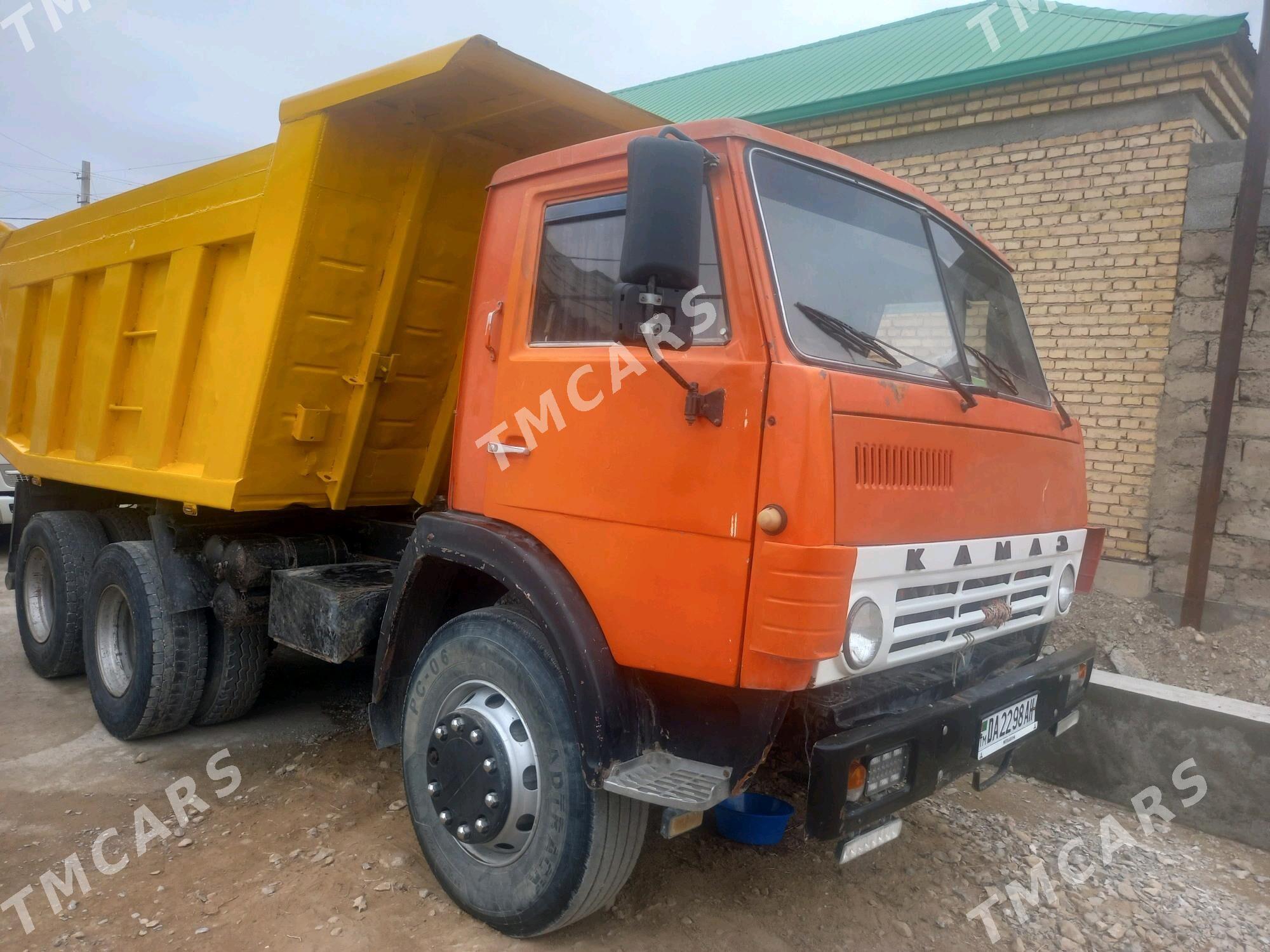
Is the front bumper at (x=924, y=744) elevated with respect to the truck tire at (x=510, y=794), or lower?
elevated

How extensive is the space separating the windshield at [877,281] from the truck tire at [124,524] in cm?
397

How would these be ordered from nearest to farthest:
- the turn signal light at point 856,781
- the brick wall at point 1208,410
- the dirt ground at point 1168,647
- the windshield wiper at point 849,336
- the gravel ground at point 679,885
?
the turn signal light at point 856,781 < the windshield wiper at point 849,336 < the gravel ground at point 679,885 < the dirt ground at point 1168,647 < the brick wall at point 1208,410

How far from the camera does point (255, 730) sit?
4.78 m

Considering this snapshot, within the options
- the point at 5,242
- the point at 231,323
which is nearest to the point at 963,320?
the point at 231,323

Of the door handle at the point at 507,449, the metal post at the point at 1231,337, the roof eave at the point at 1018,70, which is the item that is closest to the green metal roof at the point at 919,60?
the roof eave at the point at 1018,70

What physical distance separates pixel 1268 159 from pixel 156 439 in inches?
257

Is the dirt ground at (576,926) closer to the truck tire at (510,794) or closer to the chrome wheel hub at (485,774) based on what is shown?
the truck tire at (510,794)

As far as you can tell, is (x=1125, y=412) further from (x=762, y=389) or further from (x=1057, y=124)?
(x=762, y=389)

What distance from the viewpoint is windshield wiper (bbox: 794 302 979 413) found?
2594 millimetres

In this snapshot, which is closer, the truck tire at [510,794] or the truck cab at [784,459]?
the truck cab at [784,459]

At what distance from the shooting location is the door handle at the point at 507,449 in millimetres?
2992

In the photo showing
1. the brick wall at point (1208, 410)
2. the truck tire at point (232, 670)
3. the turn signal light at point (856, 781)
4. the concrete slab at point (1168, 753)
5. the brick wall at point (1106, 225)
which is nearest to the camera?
the turn signal light at point (856, 781)

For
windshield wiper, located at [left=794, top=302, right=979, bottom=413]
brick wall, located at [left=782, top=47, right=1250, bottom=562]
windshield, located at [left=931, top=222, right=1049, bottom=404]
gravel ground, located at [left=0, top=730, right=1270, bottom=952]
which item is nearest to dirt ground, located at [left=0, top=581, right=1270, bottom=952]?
gravel ground, located at [left=0, top=730, right=1270, bottom=952]

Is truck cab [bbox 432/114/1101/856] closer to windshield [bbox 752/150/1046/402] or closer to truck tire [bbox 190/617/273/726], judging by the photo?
windshield [bbox 752/150/1046/402]
